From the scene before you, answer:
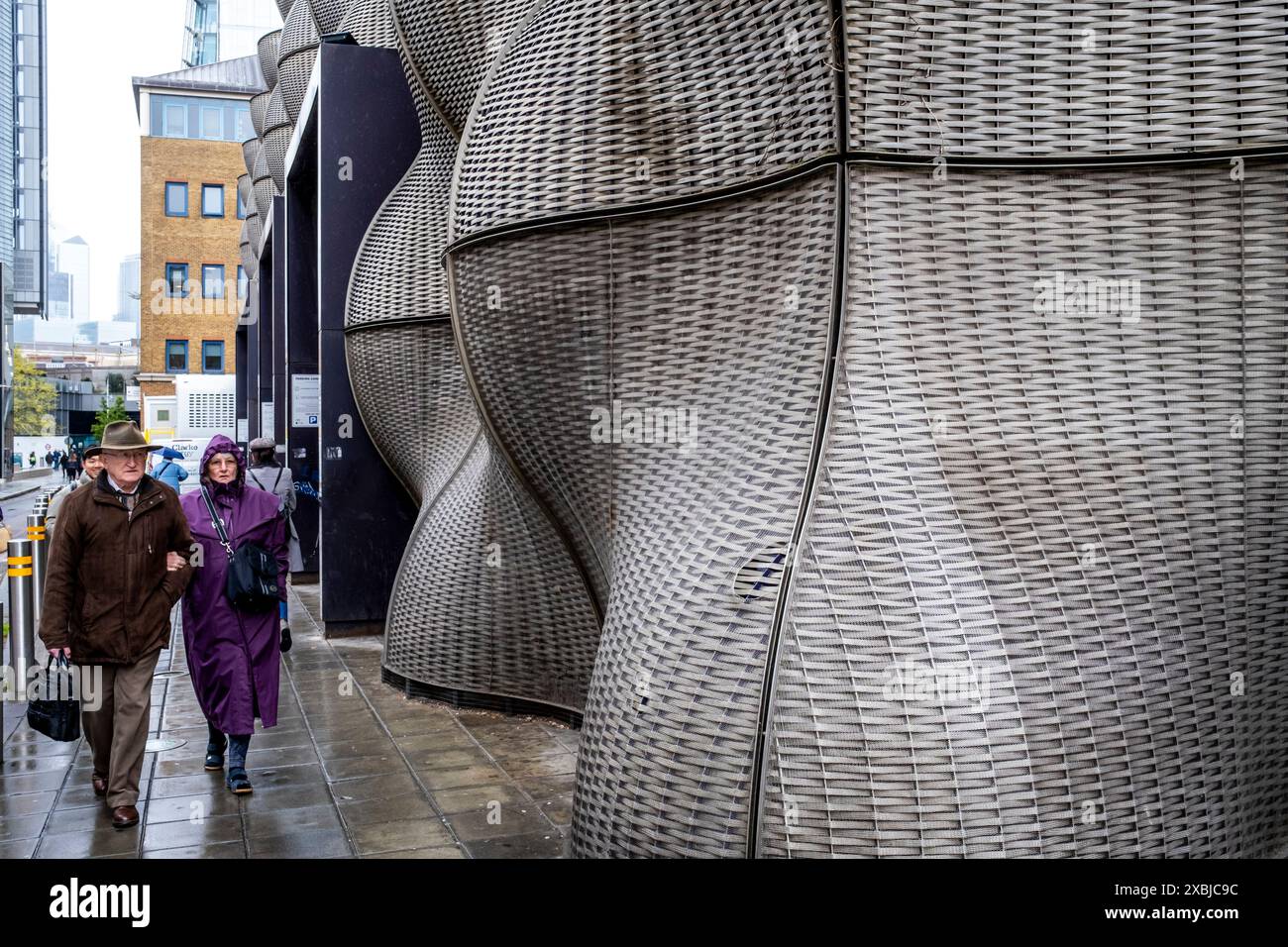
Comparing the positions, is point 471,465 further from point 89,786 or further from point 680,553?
point 680,553

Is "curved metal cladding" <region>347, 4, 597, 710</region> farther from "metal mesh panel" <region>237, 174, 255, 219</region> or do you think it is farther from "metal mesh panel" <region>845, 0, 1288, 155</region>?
"metal mesh panel" <region>237, 174, 255, 219</region>

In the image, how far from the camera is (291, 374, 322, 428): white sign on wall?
11.7 metres

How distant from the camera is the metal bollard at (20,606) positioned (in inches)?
271

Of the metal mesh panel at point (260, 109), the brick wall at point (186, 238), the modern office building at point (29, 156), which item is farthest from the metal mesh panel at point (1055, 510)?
the modern office building at point (29, 156)

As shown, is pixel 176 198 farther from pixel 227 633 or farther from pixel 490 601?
pixel 227 633

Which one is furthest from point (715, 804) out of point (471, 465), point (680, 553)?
point (471, 465)

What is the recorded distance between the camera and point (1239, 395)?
3.51 meters

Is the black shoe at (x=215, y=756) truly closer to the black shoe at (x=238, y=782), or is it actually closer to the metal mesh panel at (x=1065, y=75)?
the black shoe at (x=238, y=782)

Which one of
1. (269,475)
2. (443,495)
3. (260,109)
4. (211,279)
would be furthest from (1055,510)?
(211,279)

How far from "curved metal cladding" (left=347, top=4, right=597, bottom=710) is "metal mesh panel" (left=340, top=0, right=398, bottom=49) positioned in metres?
2.14

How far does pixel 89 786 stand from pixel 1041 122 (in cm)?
511

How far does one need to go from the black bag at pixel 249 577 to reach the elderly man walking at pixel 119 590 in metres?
0.23

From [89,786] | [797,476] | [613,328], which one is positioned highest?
[613,328]
